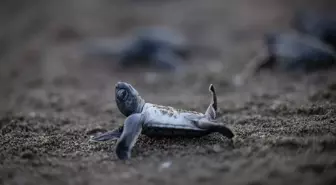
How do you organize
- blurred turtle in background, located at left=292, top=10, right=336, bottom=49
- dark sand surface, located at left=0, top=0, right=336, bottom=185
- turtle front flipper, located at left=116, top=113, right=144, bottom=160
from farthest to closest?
blurred turtle in background, located at left=292, top=10, right=336, bottom=49, turtle front flipper, located at left=116, top=113, right=144, bottom=160, dark sand surface, located at left=0, top=0, right=336, bottom=185

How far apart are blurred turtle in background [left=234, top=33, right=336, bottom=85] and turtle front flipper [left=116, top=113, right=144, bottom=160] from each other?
2.22 m

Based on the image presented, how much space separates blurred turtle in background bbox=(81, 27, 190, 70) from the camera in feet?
19.1

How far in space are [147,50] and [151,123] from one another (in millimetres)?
3747

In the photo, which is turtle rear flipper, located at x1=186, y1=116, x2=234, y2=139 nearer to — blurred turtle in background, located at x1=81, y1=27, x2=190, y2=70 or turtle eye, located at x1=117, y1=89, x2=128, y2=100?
turtle eye, located at x1=117, y1=89, x2=128, y2=100

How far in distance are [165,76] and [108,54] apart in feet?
4.85

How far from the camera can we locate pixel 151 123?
7.68 ft

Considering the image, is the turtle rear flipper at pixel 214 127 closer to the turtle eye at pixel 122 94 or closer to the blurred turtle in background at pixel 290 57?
the turtle eye at pixel 122 94

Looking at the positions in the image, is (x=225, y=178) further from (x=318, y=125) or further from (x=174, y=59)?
(x=174, y=59)

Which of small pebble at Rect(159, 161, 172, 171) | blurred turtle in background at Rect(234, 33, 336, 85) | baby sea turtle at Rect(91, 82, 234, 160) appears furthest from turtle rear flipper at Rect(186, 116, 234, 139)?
blurred turtle in background at Rect(234, 33, 336, 85)

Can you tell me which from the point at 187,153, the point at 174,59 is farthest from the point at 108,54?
the point at 187,153

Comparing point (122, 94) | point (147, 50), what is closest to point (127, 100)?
point (122, 94)

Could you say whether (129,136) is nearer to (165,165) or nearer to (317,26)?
(165,165)

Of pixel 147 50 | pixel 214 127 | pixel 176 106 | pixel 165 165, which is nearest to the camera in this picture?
pixel 165 165

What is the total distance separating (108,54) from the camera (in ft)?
20.2
